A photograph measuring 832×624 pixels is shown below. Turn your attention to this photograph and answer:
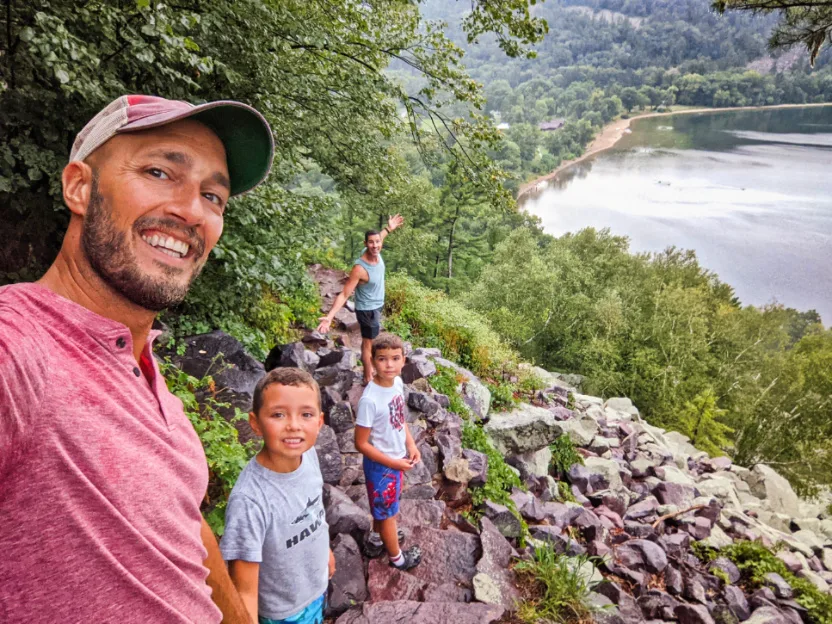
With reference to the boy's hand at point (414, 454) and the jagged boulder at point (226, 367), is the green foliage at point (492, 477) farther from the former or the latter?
the jagged boulder at point (226, 367)

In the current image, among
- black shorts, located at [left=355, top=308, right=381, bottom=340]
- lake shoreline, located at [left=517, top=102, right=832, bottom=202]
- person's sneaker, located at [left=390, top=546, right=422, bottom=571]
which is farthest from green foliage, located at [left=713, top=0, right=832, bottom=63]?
lake shoreline, located at [left=517, top=102, right=832, bottom=202]

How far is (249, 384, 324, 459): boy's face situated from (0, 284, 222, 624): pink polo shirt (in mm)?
905

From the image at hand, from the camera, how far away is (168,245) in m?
1.22

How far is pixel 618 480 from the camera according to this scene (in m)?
8.12

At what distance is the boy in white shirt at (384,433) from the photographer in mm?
3145

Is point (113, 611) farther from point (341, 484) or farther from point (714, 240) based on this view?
point (714, 240)

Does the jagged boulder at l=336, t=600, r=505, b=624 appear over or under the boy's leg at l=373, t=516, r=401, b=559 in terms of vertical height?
under

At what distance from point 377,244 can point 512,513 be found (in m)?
3.53

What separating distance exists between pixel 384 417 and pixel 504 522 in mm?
2411

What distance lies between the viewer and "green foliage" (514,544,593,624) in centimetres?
356

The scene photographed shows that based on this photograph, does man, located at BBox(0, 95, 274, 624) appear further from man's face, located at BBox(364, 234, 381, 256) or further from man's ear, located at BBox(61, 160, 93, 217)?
man's face, located at BBox(364, 234, 381, 256)

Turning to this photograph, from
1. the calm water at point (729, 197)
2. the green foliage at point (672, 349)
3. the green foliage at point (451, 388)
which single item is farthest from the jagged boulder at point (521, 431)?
the calm water at point (729, 197)

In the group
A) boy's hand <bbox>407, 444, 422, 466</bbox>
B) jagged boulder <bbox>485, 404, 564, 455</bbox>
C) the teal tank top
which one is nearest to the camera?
boy's hand <bbox>407, 444, 422, 466</bbox>

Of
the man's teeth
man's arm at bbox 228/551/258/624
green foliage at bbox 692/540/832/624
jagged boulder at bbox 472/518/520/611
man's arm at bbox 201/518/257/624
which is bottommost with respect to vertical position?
green foliage at bbox 692/540/832/624
